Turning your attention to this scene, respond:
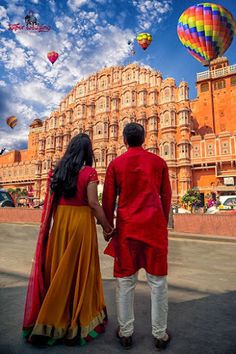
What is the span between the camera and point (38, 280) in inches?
79.7

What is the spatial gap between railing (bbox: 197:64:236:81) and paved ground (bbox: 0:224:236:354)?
118 ft

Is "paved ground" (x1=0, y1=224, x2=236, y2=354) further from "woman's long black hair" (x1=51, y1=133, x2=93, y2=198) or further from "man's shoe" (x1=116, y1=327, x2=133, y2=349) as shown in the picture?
"woman's long black hair" (x1=51, y1=133, x2=93, y2=198)

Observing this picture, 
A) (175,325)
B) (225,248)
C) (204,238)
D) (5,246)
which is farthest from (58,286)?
(204,238)

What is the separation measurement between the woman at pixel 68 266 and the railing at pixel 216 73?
38.3m

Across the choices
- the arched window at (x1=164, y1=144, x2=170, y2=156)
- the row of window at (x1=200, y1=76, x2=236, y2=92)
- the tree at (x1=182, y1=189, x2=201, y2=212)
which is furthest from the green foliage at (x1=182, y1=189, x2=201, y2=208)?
the row of window at (x1=200, y1=76, x2=236, y2=92)

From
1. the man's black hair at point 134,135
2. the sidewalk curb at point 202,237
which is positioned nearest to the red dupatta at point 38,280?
the man's black hair at point 134,135

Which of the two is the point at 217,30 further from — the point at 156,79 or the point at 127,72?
the point at 127,72

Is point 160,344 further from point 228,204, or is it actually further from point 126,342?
point 228,204

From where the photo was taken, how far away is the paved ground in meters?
1.79

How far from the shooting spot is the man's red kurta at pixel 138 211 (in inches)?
75.4

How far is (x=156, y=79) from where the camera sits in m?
36.6

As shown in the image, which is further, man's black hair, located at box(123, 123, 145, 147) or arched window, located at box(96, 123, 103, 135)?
arched window, located at box(96, 123, 103, 135)

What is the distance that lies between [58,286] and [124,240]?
682mm

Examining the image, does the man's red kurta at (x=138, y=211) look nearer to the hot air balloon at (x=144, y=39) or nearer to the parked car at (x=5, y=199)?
the parked car at (x=5, y=199)
